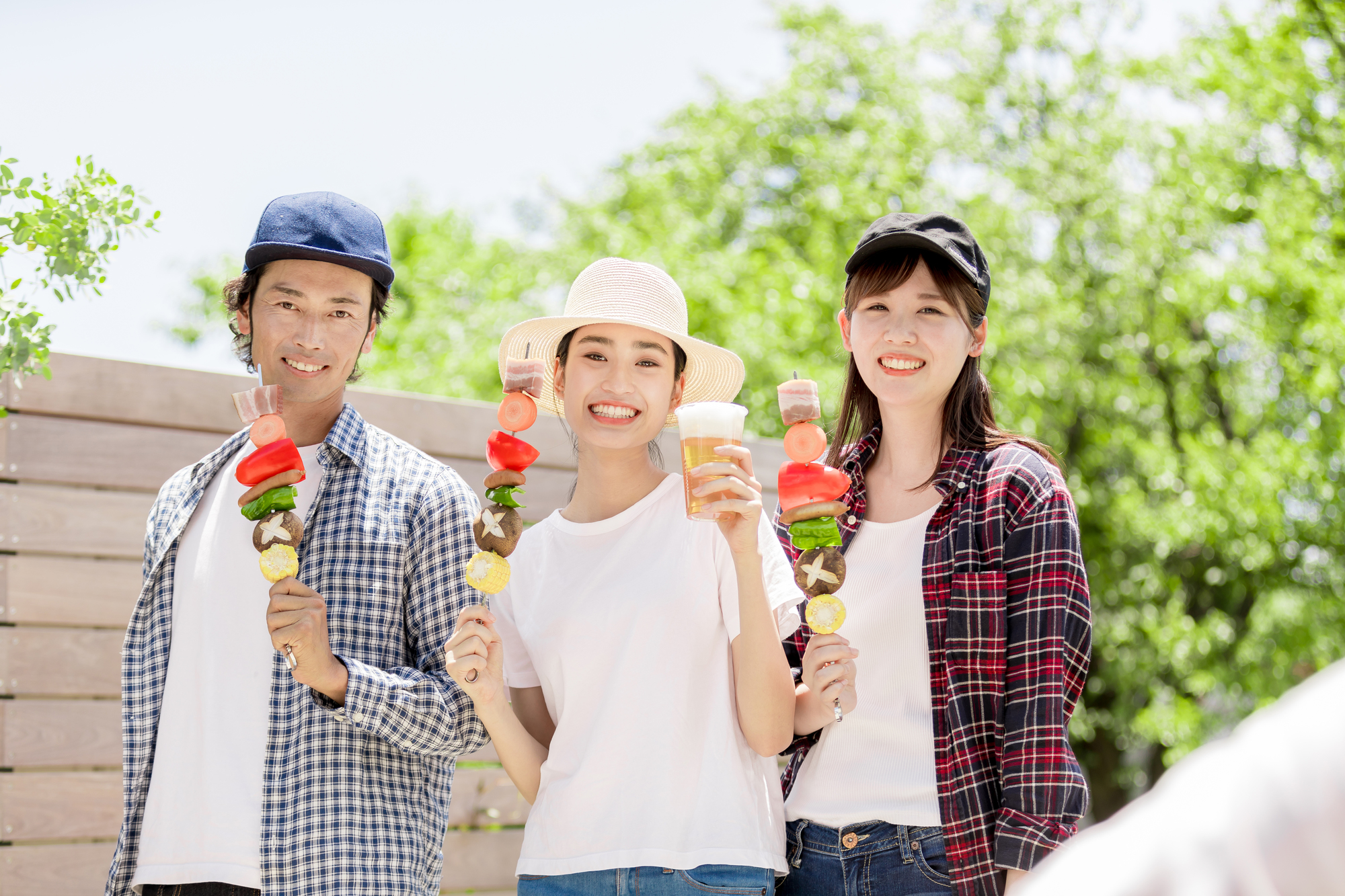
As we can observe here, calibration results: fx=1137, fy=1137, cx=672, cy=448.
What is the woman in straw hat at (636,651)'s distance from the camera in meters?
2.58

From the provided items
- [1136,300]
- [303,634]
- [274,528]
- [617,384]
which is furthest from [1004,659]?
[1136,300]

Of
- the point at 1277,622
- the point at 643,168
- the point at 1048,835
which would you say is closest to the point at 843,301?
the point at 1048,835

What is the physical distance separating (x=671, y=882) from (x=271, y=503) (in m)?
1.30

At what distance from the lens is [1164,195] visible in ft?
43.8

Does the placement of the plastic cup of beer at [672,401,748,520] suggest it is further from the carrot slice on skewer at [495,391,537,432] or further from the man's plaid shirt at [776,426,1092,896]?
the man's plaid shirt at [776,426,1092,896]

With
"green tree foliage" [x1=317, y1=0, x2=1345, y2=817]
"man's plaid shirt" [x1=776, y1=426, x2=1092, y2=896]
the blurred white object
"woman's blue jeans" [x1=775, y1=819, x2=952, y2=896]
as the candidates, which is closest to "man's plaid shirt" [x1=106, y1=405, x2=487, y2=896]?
"woman's blue jeans" [x1=775, y1=819, x2=952, y2=896]

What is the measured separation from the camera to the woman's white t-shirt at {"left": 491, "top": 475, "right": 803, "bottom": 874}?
258cm

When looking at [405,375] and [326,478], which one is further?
[405,375]

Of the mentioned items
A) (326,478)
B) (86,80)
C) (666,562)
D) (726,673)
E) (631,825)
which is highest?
(86,80)

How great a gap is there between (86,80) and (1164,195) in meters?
11.6

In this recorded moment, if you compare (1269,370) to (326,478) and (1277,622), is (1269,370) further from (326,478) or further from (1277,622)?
(326,478)

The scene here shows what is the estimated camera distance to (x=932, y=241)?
2.85 metres

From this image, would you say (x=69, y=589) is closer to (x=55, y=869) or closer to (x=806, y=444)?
(x=55, y=869)

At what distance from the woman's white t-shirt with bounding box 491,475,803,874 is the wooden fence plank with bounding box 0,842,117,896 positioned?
201cm
